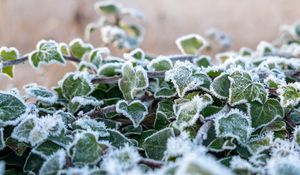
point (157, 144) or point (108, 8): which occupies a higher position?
point (108, 8)

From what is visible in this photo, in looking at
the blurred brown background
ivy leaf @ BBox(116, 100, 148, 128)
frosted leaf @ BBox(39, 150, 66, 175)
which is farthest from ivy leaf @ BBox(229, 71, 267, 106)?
the blurred brown background

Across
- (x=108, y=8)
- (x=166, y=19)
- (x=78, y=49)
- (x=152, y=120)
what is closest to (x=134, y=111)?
(x=152, y=120)

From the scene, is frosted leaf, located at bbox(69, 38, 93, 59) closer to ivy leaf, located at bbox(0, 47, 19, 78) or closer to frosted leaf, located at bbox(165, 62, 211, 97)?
ivy leaf, located at bbox(0, 47, 19, 78)

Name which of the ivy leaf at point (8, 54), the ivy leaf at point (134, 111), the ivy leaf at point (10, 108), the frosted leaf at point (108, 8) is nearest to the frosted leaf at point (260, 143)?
the ivy leaf at point (134, 111)

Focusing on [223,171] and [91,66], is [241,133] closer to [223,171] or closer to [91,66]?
[223,171]

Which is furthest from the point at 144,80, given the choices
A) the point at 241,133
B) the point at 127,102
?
the point at 241,133

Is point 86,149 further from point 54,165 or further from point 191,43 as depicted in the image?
point 191,43

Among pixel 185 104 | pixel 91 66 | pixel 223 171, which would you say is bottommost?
pixel 223 171
